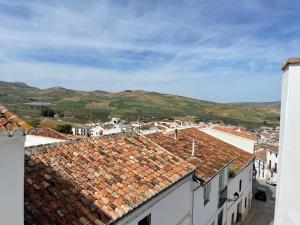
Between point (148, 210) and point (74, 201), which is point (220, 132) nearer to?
point (148, 210)

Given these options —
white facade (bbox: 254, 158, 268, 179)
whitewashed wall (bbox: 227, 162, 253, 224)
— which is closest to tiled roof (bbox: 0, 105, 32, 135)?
whitewashed wall (bbox: 227, 162, 253, 224)

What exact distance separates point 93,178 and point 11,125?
4.94 meters

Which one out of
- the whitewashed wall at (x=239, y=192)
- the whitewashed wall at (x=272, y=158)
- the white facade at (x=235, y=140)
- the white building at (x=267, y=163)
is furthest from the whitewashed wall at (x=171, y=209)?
the whitewashed wall at (x=272, y=158)

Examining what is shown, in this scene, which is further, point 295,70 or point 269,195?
point 269,195

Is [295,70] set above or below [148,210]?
above

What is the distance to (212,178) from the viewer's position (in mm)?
15555

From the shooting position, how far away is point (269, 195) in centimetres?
3616

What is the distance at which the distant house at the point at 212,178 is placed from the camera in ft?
50.6

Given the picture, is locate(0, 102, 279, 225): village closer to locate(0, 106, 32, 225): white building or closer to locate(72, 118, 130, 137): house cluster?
locate(0, 106, 32, 225): white building

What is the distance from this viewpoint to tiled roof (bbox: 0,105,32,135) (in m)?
4.94

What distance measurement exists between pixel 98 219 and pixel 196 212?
8148 mm

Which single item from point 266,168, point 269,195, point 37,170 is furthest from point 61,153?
point 266,168

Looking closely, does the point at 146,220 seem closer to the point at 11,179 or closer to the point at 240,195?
the point at 11,179

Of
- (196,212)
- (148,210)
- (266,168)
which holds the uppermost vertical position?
(148,210)
